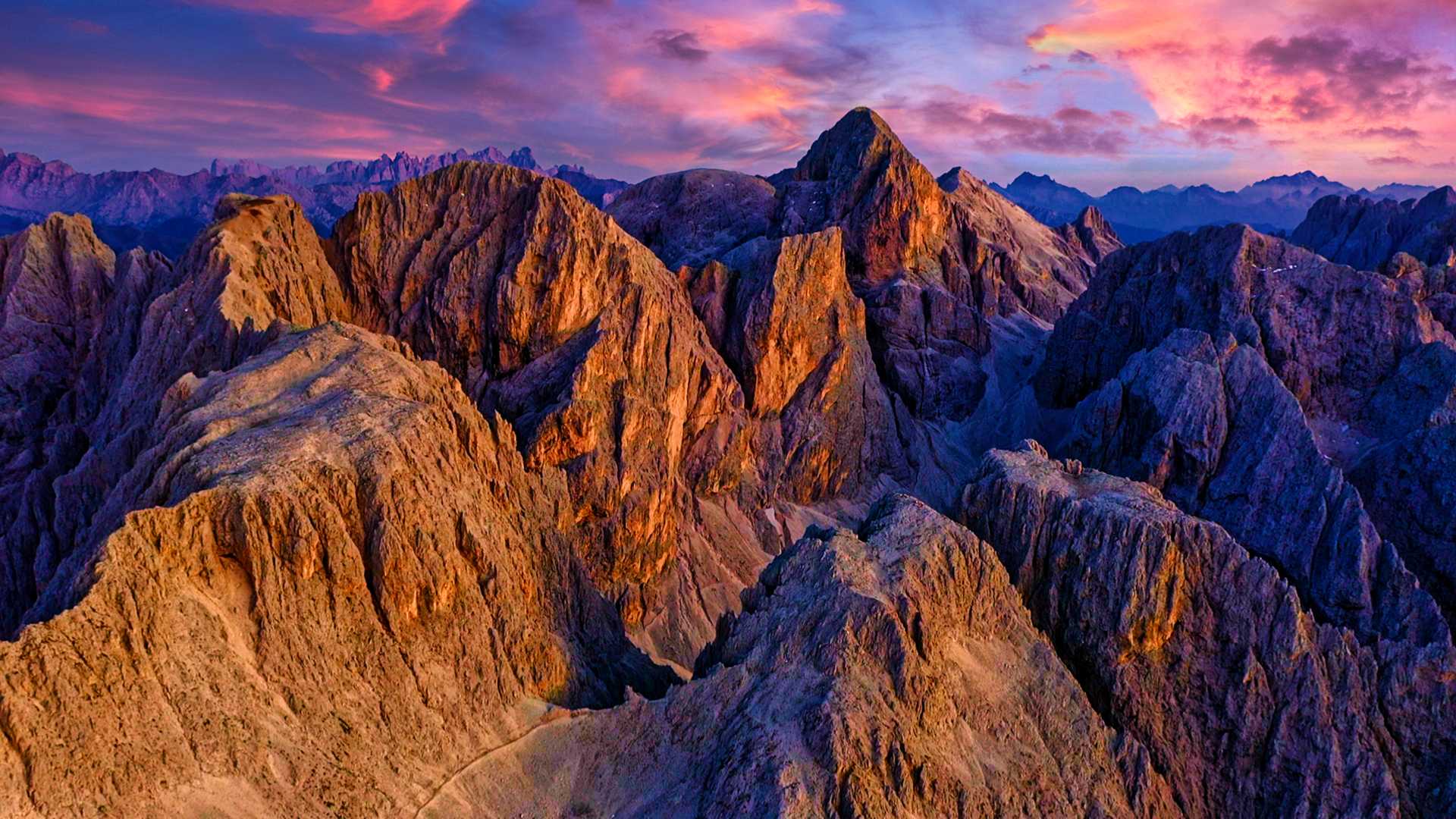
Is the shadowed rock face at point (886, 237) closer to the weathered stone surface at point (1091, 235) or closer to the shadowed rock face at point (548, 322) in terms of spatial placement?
the shadowed rock face at point (548, 322)

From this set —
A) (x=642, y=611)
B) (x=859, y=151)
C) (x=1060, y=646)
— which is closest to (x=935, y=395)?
(x=859, y=151)

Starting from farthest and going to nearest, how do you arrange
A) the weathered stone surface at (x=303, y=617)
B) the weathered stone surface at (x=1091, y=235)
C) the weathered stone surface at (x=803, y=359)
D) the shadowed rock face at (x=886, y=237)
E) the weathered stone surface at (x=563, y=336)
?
the weathered stone surface at (x=1091, y=235) → the shadowed rock face at (x=886, y=237) → the weathered stone surface at (x=803, y=359) → the weathered stone surface at (x=563, y=336) → the weathered stone surface at (x=303, y=617)

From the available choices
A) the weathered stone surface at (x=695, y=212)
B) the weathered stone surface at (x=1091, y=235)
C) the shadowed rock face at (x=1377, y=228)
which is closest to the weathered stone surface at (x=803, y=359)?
the weathered stone surface at (x=695, y=212)

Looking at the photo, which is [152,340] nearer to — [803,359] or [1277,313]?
[803,359]

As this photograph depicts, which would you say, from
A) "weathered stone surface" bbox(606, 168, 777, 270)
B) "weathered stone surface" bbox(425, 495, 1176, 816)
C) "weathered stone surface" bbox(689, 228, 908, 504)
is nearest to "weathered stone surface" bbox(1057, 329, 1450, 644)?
"weathered stone surface" bbox(689, 228, 908, 504)

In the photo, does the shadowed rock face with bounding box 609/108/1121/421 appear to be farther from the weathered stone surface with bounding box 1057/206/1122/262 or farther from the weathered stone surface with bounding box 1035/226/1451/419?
the weathered stone surface with bounding box 1057/206/1122/262

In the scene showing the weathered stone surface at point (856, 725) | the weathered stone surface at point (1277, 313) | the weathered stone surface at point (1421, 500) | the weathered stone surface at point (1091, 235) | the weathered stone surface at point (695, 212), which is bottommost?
the weathered stone surface at point (856, 725)

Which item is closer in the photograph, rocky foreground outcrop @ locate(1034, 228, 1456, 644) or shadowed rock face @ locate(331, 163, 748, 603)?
rocky foreground outcrop @ locate(1034, 228, 1456, 644)
